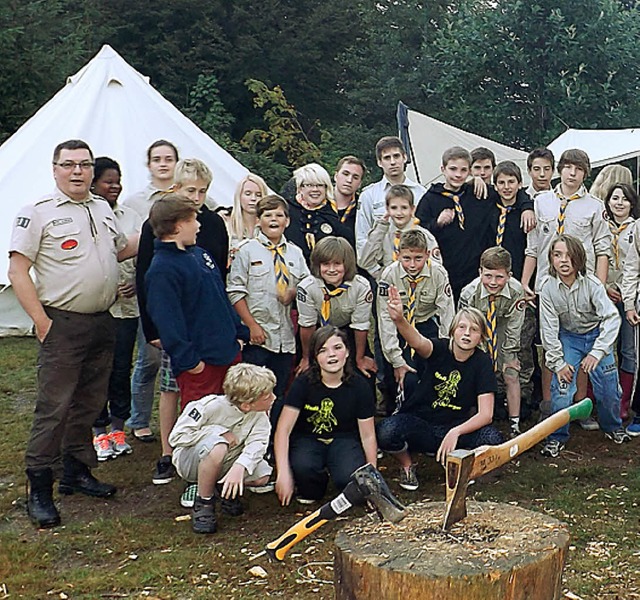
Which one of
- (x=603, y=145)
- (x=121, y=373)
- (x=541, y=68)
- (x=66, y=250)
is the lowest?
(x=121, y=373)

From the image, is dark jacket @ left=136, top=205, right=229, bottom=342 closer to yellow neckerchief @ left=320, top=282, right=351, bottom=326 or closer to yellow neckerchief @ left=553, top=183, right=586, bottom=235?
yellow neckerchief @ left=320, top=282, right=351, bottom=326

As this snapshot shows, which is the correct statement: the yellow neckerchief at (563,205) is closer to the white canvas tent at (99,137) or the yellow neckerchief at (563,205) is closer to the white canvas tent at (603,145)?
the white canvas tent at (99,137)

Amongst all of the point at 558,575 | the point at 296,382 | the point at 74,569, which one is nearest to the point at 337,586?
the point at 558,575

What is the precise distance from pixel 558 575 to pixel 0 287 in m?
7.62

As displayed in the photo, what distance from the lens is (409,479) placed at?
4.71m

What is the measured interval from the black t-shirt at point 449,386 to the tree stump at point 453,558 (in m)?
1.81

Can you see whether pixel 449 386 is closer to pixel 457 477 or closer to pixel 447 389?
pixel 447 389

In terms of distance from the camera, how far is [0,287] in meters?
9.06

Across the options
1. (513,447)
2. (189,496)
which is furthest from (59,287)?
(513,447)

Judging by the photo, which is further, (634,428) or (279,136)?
(279,136)

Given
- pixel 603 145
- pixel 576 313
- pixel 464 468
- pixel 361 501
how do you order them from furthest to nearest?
pixel 603 145 < pixel 576 313 < pixel 361 501 < pixel 464 468

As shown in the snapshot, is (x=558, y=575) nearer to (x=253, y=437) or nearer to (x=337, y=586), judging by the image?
(x=337, y=586)

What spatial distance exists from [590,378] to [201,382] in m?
2.44

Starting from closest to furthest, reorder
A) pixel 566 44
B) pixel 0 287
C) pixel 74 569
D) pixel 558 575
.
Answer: pixel 558 575, pixel 74 569, pixel 0 287, pixel 566 44
